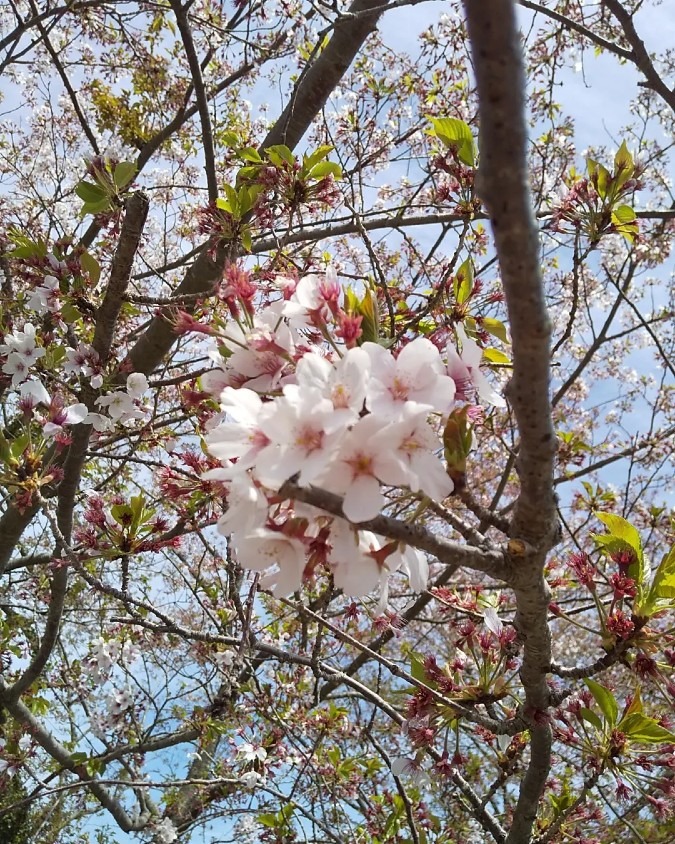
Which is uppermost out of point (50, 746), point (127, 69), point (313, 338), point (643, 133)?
point (643, 133)

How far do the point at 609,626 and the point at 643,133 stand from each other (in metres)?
4.43

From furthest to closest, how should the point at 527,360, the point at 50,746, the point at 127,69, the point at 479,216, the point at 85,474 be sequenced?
the point at 85,474 < the point at 127,69 < the point at 50,746 < the point at 479,216 < the point at 527,360

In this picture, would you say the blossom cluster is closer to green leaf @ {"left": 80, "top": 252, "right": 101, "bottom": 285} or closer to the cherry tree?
the cherry tree

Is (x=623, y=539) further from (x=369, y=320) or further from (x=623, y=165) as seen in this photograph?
(x=623, y=165)

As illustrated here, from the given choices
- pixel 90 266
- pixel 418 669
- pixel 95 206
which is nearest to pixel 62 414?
pixel 90 266

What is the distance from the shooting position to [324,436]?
78 cm

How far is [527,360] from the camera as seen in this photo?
0.71 meters

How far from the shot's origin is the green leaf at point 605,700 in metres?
1.59

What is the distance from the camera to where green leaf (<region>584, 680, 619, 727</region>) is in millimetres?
1586

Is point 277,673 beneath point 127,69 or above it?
beneath

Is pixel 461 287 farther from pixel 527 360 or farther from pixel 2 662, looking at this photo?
pixel 2 662

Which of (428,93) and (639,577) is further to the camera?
(428,93)

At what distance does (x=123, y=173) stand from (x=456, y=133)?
125 cm

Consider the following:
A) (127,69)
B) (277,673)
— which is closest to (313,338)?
(277,673)
